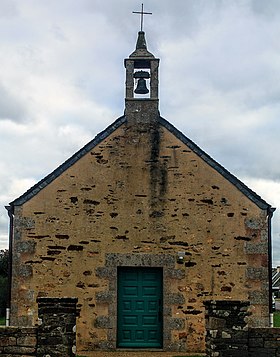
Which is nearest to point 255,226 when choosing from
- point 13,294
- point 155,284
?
point 155,284

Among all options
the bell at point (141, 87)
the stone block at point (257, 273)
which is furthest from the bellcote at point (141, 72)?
the stone block at point (257, 273)

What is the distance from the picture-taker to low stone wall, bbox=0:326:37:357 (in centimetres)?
951

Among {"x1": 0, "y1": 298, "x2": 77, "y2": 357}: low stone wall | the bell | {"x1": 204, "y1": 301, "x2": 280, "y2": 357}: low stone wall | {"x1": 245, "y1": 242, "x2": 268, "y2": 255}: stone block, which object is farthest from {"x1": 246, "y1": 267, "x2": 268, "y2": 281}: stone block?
{"x1": 0, "y1": 298, "x2": 77, "y2": 357}: low stone wall

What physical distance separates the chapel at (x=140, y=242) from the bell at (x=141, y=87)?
4.93 feet

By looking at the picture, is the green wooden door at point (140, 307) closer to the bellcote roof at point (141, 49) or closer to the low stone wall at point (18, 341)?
the low stone wall at point (18, 341)

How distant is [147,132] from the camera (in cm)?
1463

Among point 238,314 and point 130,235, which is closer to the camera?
point 238,314

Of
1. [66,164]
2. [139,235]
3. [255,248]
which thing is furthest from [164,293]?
[66,164]

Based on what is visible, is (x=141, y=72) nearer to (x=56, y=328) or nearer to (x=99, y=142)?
(x=99, y=142)

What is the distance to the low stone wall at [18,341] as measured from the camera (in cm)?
951

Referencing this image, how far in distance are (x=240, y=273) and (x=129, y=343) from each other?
3118 mm

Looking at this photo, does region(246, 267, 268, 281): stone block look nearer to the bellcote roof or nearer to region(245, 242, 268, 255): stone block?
region(245, 242, 268, 255): stone block

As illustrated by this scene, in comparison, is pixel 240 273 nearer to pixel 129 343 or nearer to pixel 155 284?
pixel 155 284

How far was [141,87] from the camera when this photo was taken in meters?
15.6
